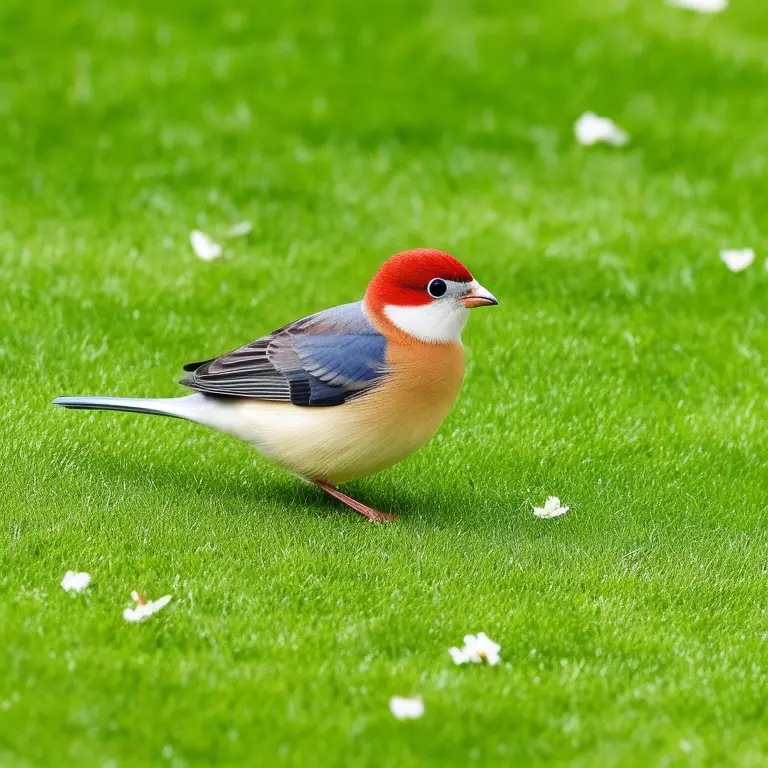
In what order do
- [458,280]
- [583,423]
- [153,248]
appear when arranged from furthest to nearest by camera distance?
[153,248] → [583,423] → [458,280]

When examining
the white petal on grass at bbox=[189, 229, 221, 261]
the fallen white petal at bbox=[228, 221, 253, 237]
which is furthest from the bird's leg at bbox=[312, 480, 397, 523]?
the fallen white petal at bbox=[228, 221, 253, 237]

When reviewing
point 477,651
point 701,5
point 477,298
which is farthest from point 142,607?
point 701,5

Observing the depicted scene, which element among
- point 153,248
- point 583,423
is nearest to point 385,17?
point 153,248

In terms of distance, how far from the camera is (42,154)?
9750mm

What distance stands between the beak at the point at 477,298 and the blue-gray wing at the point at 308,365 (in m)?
0.42

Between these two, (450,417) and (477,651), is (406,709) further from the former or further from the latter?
(450,417)

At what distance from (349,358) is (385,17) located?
6.39 m

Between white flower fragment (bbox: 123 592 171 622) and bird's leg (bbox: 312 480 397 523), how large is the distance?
125 centimetres

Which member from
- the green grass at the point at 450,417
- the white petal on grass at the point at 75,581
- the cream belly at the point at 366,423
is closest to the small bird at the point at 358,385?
the cream belly at the point at 366,423

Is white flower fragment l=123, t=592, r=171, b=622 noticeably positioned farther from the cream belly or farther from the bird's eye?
the bird's eye

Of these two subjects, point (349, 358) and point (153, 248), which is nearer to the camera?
point (349, 358)

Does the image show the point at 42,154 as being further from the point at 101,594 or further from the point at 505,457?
the point at 101,594

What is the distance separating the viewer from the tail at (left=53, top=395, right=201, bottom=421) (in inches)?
234

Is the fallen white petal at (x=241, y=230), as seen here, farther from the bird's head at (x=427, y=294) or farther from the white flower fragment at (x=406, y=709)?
the white flower fragment at (x=406, y=709)
